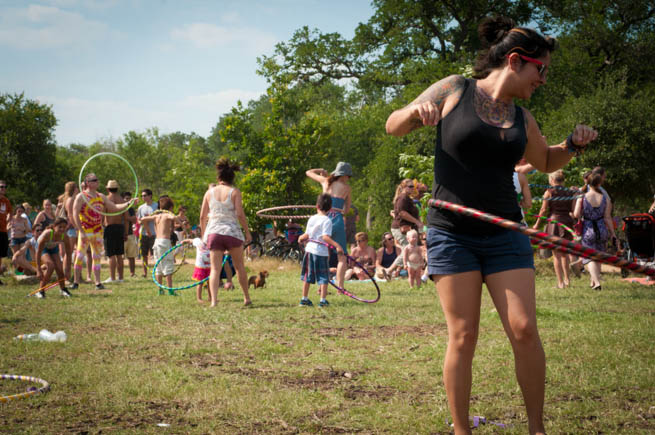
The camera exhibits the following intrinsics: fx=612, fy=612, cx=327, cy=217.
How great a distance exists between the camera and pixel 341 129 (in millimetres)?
44781

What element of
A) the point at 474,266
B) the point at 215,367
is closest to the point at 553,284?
the point at 215,367

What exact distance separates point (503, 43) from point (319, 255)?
6.22 m

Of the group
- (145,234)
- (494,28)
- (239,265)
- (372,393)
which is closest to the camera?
(494,28)

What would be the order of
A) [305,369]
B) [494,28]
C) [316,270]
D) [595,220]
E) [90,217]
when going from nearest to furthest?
[494,28] → [305,369] → [316,270] → [595,220] → [90,217]

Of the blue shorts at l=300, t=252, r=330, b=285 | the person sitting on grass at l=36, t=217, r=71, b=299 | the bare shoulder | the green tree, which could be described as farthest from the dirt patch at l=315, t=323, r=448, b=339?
the green tree

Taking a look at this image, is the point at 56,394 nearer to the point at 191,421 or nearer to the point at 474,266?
the point at 191,421

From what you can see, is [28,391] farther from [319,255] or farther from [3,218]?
[3,218]

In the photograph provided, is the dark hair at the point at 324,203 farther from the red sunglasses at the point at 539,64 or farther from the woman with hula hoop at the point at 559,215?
the red sunglasses at the point at 539,64

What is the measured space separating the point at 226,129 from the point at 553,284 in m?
13.5

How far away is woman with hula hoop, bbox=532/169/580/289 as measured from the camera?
1065cm

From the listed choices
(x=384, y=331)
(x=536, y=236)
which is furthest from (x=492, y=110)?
(x=384, y=331)

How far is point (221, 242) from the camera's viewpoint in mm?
8883

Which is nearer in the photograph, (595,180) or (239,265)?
(239,265)

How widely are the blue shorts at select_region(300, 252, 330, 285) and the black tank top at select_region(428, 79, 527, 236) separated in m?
5.84
